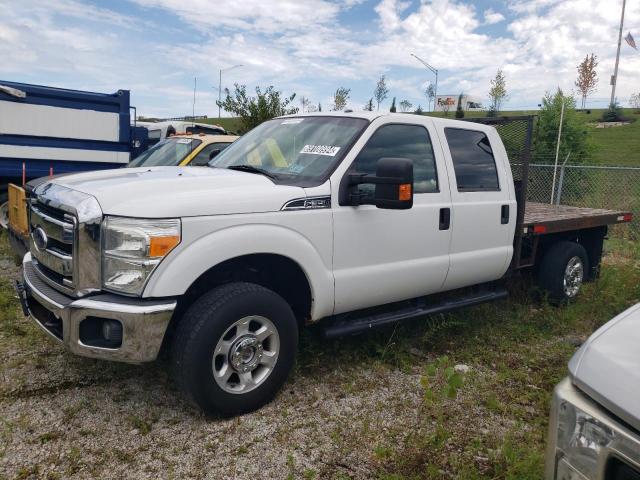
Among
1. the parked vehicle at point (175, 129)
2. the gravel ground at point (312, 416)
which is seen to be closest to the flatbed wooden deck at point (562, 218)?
the gravel ground at point (312, 416)

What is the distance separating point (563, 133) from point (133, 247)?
1310 centimetres

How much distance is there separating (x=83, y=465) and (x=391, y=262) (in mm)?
2325

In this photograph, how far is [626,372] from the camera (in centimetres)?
149

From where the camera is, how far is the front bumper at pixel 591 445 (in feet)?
4.72

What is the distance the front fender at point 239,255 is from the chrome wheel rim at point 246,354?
39 cm

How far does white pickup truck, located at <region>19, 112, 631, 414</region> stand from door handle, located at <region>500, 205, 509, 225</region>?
0.01 metres

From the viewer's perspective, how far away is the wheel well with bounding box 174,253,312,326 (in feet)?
11.1

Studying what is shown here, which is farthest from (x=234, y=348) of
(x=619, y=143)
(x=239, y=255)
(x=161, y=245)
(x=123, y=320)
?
(x=619, y=143)

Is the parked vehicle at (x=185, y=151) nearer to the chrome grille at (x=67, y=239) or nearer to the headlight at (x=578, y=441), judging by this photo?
the chrome grille at (x=67, y=239)

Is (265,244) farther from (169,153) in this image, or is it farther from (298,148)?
(169,153)

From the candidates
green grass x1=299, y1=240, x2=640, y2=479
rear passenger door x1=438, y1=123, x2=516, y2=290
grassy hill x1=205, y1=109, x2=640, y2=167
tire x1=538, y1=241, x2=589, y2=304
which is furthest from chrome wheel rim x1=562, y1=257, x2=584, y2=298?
grassy hill x1=205, y1=109, x2=640, y2=167

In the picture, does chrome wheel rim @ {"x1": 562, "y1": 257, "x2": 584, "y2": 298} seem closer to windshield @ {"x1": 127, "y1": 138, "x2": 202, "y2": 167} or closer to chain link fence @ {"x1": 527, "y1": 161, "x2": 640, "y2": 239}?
windshield @ {"x1": 127, "y1": 138, "x2": 202, "y2": 167}

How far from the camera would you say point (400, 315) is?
4129 millimetres

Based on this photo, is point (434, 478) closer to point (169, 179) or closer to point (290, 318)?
point (290, 318)
